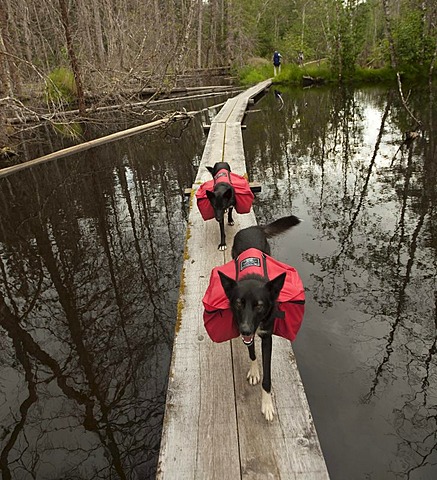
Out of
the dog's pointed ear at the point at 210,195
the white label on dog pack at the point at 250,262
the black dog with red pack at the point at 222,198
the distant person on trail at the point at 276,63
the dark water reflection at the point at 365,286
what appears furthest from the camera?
the distant person on trail at the point at 276,63

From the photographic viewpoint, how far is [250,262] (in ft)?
9.88

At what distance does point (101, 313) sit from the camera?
16.7 feet

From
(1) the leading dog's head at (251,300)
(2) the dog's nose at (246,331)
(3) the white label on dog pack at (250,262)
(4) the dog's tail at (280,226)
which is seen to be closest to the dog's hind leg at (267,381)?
(1) the leading dog's head at (251,300)

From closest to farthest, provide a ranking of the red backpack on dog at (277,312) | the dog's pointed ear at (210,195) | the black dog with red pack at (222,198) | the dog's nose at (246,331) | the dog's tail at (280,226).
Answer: the dog's nose at (246,331) → the red backpack on dog at (277,312) → the dog's tail at (280,226) → the dog's pointed ear at (210,195) → the black dog with red pack at (222,198)

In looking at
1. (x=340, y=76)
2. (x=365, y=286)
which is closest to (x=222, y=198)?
(x=365, y=286)

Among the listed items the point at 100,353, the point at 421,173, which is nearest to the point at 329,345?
the point at 100,353

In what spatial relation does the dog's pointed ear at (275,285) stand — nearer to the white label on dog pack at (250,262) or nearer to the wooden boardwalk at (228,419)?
the white label on dog pack at (250,262)

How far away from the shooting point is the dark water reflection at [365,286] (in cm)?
337

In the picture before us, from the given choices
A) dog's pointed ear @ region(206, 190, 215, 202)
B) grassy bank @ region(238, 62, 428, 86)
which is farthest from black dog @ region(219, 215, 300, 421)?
grassy bank @ region(238, 62, 428, 86)

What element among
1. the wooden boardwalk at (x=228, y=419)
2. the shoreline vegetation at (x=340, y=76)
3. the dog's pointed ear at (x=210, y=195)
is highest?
the shoreline vegetation at (x=340, y=76)

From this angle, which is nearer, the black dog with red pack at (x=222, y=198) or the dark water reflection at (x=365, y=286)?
the dark water reflection at (x=365, y=286)

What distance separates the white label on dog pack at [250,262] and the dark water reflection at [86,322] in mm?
1784

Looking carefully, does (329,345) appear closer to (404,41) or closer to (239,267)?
(239,267)

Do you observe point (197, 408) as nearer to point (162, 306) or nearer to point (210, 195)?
point (162, 306)
